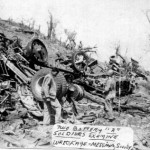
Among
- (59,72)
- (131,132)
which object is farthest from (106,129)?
(59,72)

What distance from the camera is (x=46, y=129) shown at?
6.34m

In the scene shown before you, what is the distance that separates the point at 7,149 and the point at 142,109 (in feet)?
12.3

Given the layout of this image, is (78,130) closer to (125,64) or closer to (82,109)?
(82,109)

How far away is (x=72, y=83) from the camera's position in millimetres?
8234
